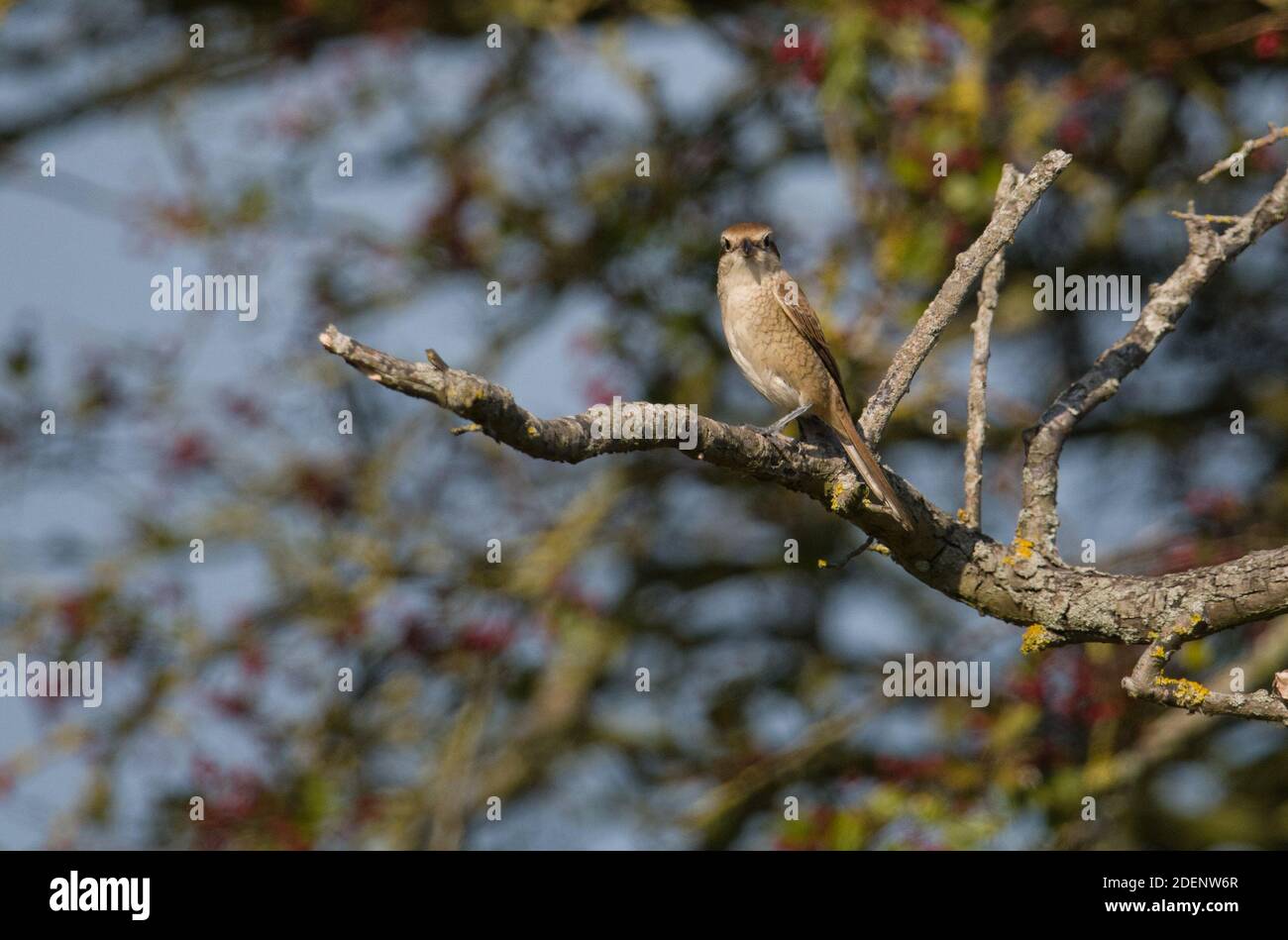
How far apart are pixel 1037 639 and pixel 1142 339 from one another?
0.86m

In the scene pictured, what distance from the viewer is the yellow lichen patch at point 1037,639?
3.09m

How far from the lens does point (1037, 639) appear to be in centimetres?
311

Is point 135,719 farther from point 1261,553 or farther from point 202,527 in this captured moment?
point 1261,553

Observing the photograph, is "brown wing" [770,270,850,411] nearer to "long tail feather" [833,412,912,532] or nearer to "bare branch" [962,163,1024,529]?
"bare branch" [962,163,1024,529]

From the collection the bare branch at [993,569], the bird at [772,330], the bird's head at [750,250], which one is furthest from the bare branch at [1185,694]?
the bird's head at [750,250]

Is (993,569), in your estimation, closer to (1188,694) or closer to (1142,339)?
(1188,694)

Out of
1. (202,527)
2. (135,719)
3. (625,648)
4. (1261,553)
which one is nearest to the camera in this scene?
(1261,553)

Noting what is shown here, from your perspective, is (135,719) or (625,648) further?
(625,648)

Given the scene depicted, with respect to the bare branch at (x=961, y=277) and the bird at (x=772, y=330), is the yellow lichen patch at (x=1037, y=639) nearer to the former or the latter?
the bare branch at (x=961, y=277)

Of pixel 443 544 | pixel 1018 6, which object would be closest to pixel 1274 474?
pixel 1018 6

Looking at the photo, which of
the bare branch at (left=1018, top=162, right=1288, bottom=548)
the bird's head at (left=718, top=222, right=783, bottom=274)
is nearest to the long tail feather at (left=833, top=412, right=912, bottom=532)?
the bare branch at (left=1018, top=162, right=1288, bottom=548)

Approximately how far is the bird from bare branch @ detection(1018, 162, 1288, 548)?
0.73 meters

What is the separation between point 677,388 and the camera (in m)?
6.35

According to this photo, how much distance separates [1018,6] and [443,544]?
3.33 metres
